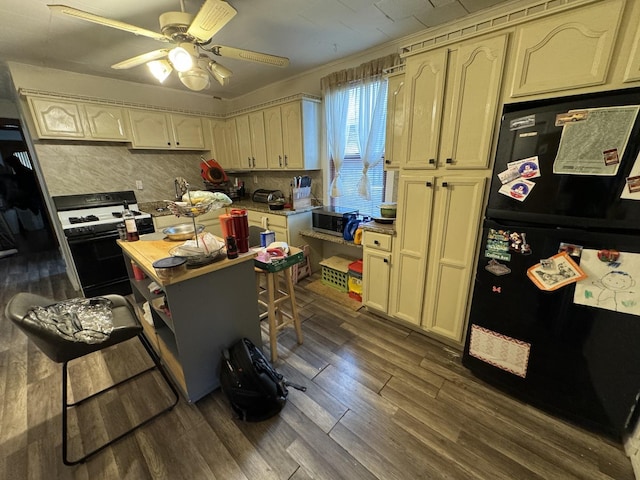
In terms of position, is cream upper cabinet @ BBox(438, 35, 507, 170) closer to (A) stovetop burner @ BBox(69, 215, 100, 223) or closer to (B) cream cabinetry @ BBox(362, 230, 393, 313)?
(B) cream cabinetry @ BBox(362, 230, 393, 313)

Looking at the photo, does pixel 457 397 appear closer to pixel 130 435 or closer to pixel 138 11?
pixel 130 435

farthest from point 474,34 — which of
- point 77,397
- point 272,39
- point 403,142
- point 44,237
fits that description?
point 44,237

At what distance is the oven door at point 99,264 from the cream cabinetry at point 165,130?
1.33m

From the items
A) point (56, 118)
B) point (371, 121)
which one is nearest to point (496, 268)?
point (371, 121)

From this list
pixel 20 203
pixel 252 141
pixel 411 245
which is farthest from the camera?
pixel 20 203

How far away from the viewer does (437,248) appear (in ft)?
6.25

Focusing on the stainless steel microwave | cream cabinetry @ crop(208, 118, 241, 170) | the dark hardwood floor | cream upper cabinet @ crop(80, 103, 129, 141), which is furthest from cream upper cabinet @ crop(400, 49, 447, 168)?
cream upper cabinet @ crop(80, 103, 129, 141)

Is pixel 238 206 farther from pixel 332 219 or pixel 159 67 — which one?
pixel 159 67

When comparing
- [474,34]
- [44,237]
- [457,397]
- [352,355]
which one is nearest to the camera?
[474,34]

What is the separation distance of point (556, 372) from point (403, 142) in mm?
1705

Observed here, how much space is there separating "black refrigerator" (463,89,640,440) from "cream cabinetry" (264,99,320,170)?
2104 millimetres

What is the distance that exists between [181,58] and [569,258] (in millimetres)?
2348

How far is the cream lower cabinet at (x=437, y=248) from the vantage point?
1737 mm

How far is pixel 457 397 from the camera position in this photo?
5.37 ft
